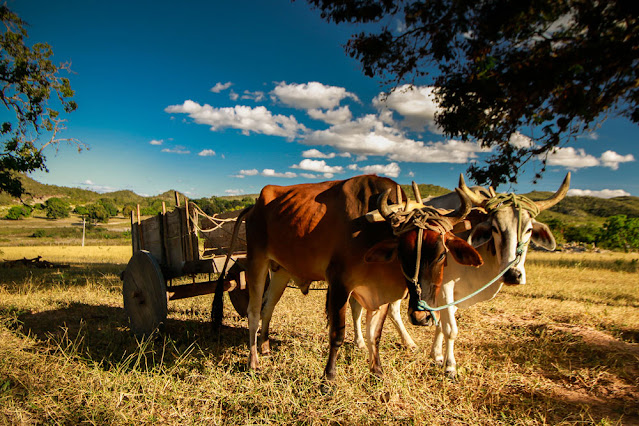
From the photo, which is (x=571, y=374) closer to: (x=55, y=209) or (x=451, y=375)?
(x=451, y=375)

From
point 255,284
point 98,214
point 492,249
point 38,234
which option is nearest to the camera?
point 492,249

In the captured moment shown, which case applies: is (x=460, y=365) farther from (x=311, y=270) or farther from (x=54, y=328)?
(x=54, y=328)

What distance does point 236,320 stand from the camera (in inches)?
235

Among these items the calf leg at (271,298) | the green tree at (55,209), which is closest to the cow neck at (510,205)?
the calf leg at (271,298)

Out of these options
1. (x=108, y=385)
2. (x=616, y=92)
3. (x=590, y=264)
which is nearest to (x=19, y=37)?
(x=108, y=385)

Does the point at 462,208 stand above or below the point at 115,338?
above

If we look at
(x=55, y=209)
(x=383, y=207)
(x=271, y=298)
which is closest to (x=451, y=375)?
(x=383, y=207)

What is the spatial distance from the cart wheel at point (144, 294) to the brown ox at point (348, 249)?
1190mm

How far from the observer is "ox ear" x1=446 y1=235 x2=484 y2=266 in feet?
9.62

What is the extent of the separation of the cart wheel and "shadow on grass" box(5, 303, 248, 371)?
0.59ft

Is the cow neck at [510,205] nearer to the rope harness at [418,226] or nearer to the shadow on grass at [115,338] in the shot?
the rope harness at [418,226]

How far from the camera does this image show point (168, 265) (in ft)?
16.8

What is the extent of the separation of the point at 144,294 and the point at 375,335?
9.95ft

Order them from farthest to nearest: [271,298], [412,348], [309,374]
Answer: [271,298] → [412,348] → [309,374]
